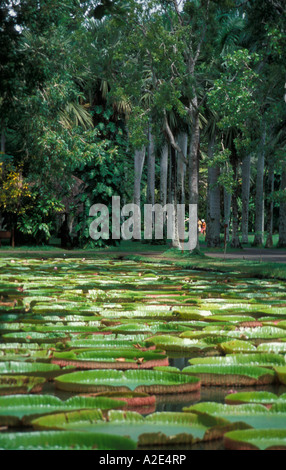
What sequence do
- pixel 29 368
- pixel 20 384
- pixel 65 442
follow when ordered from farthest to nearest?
pixel 29 368, pixel 20 384, pixel 65 442

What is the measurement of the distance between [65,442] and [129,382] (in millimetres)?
824

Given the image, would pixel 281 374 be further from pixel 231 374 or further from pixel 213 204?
pixel 213 204

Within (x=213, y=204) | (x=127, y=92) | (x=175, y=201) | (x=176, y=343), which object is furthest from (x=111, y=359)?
(x=213, y=204)

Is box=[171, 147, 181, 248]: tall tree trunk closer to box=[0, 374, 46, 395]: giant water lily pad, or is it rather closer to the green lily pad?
the green lily pad

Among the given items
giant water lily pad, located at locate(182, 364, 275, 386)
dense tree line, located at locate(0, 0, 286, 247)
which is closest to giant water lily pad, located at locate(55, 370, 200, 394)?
giant water lily pad, located at locate(182, 364, 275, 386)

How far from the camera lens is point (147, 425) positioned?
2016 millimetres

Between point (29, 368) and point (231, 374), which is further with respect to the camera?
point (29, 368)

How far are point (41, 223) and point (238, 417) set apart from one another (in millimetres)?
19807

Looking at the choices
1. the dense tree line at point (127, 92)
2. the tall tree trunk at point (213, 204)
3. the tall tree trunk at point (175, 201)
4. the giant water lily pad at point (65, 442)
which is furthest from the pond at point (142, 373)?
the tall tree trunk at point (213, 204)

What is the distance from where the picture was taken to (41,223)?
21.5 metres

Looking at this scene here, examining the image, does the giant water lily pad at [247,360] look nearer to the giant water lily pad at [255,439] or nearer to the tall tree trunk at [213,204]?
the giant water lily pad at [255,439]

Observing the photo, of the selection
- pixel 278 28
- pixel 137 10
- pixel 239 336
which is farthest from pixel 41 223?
pixel 239 336

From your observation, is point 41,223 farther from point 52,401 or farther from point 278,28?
point 52,401
